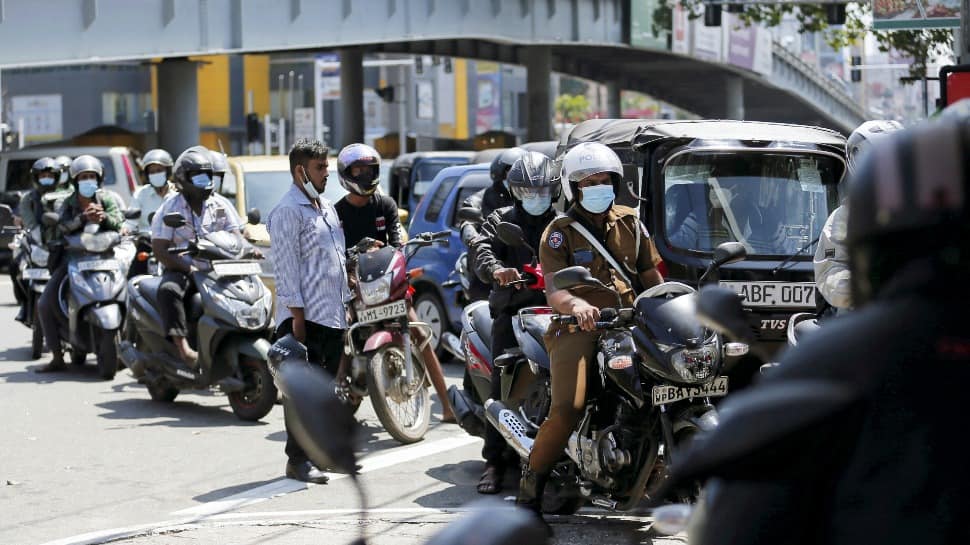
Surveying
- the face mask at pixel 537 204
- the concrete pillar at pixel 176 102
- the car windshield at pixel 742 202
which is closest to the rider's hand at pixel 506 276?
the face mask at pixel 537 204

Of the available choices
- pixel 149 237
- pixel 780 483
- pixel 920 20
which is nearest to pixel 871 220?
pixel 780 483

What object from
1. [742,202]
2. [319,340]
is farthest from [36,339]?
[742,202]

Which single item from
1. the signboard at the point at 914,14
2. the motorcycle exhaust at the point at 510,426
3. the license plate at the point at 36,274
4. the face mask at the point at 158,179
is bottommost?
the motorcycle exhaust at the point at 510,426

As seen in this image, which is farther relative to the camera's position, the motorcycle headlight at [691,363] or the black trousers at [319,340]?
the black trousers at [319,340]

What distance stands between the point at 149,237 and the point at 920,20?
25.4ft

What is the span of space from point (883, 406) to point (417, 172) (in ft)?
62.1

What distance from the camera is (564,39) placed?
145ft

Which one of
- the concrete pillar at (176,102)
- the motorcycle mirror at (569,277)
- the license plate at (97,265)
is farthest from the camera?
the concrete pillar at (176,102)

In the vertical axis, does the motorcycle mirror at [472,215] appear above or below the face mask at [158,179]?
below

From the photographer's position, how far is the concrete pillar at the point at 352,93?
168 ft

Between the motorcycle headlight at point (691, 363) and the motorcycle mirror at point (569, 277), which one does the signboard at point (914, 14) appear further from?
the motorcycle mirror at point (569, 277)

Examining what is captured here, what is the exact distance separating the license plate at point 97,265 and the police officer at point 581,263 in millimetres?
6729

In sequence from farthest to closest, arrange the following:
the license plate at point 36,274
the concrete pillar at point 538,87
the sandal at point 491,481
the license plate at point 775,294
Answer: the concrete pillar at point 538,87 < the license plate at point 36,274 < the license plate at point 775,294 < the sandal at point 491,481

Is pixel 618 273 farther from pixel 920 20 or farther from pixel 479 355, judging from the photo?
pixel 920 20
